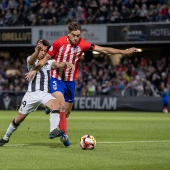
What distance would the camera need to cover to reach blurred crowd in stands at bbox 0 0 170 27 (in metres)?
35.2

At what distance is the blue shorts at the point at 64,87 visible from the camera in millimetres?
12244

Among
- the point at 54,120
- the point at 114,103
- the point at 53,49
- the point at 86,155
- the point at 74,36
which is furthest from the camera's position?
the point at 114,103

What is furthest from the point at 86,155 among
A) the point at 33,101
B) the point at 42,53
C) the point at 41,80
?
the point at 42,53

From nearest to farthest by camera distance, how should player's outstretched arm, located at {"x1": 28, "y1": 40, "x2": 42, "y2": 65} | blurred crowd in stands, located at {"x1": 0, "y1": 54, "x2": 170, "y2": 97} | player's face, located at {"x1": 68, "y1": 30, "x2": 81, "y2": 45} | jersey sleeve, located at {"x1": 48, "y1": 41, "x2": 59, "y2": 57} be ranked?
player's outstretched arm, located at {"x1": 28, "y1": 40, "x2": 42, "y2": 65} < player's face, located at {"x1": 68, "y1": 30, "x2": 81, "y2": 45} < jersey sleeve, located at {"x1": 48, "y1": 41, "x2": 59, "y2": 57} < blurred crowd in stands, located at {"x1": 0, "y1": 54, "x2": 170, "y2": 97}

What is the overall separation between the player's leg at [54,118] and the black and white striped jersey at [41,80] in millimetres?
359

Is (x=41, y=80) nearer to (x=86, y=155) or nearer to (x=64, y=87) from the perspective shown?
(x=64, y=87)

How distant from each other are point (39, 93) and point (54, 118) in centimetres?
67

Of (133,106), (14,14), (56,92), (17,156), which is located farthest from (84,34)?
(17,156)

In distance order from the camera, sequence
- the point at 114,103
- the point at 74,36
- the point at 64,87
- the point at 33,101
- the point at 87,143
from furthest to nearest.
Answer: the point at 114,103
the point at 64,87
the point at 74,36
the point at 33,101
the point at 87,143

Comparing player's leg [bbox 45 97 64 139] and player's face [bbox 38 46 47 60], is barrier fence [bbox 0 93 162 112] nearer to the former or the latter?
player's face [bbox 38 46 47 60]

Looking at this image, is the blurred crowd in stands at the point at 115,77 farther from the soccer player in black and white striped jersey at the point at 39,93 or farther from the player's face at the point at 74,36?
the soccer player in black and white striped jersey at the point at 39,93

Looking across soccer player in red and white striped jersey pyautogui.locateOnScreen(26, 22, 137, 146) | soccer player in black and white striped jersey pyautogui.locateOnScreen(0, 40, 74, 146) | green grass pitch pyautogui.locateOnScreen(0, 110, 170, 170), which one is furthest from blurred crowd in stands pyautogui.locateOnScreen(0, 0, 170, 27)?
soccer player in black and white striped jersey pyautogui.locateOnScreen(0, 40, 74, 146)

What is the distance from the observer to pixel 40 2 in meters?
40.1

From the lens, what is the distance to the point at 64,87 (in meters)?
12.5
